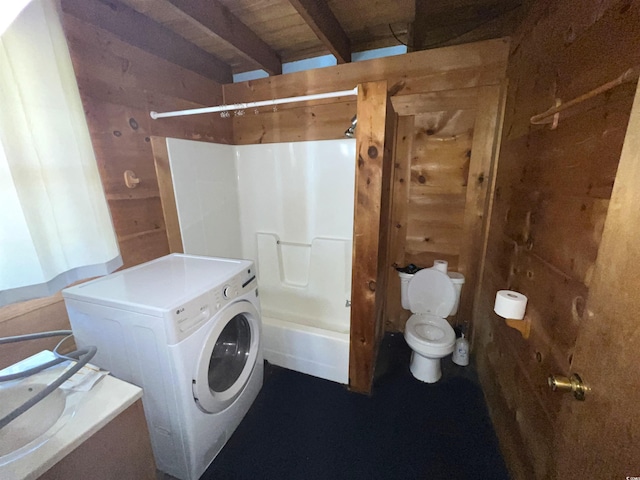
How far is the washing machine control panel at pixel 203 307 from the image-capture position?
995 millimetres

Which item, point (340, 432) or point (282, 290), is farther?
point (282, 290)

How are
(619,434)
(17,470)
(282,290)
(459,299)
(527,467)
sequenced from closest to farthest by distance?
(619,434) → (17,470) → (527,467) → (459,299) → (282,290)

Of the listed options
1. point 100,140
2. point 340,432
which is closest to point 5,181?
point 100,140

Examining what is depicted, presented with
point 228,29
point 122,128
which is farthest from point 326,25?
point 122,128

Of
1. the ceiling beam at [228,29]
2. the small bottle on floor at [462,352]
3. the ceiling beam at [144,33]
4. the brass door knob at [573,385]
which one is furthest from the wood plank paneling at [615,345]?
the ceiling beam at [144,33]

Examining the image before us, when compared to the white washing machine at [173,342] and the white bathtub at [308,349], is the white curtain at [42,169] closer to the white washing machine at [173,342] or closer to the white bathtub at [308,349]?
the white washing machine at [173,342]

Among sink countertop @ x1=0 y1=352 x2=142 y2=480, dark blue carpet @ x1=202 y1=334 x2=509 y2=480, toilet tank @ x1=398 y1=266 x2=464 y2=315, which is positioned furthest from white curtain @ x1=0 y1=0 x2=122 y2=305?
toilet tank @ x1=398 y1=266 x2=464 y2=315

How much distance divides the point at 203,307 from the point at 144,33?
1780mm

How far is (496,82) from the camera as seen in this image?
5.63 ft

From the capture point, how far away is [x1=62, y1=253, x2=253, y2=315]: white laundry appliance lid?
105 centimetres

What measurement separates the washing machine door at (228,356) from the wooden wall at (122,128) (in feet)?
2.61

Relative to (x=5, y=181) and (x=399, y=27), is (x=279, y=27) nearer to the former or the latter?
(x=399, y=27)

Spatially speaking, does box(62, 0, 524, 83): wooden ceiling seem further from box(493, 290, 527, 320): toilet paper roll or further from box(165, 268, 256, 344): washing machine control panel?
box(493, 290, 527, 320): toilet paper roll

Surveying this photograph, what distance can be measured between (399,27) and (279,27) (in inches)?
33.0
